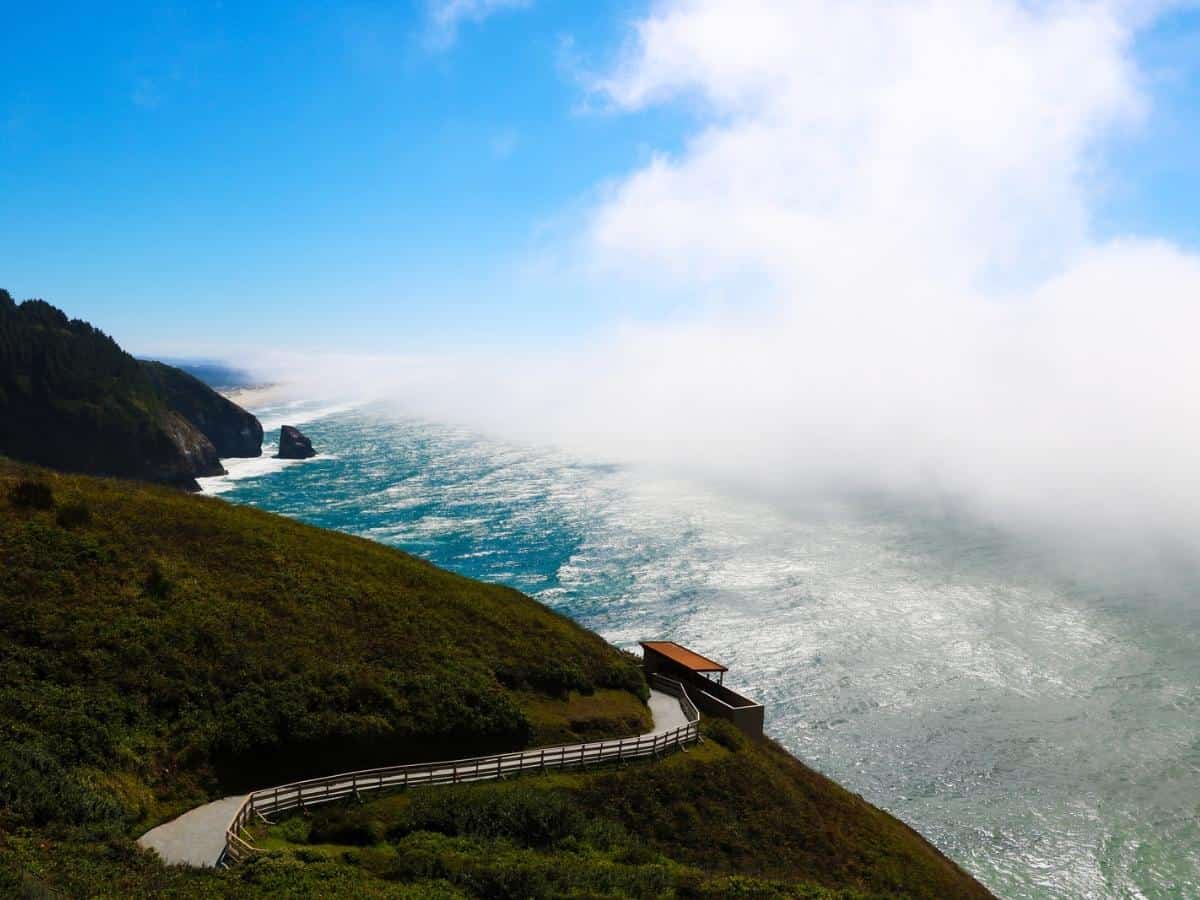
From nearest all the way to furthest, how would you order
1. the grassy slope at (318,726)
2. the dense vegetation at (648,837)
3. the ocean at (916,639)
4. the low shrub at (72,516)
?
the grassy slope at (318,726)
the dense vegetation at (648,837)
the low shrub at (72,516)
the ocean at (916,639)

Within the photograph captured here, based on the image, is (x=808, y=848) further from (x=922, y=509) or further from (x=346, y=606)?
(x=922, y=509)

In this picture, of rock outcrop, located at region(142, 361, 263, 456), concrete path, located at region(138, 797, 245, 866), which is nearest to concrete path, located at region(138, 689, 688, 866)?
concrete path, located at region(138, 797, 245, 866)

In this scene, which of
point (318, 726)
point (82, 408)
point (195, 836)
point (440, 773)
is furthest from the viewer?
point (82, 408)

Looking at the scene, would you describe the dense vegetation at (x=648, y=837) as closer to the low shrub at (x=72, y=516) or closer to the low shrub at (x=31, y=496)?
the low shrub at (x=72, y=516)

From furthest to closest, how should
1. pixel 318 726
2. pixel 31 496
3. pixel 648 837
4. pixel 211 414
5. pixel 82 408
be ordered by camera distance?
pixel 211 414, pixel 82 408, pixel 31 496, pixel 318 726, pixel 648 837

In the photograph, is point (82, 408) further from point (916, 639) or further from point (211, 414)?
point (916, 639)

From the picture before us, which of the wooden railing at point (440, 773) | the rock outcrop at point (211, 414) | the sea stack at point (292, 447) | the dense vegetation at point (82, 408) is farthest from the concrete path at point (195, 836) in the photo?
the sea stack at point (292, 447)

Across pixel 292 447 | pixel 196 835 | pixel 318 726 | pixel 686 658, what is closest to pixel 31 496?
pixel 318 726
